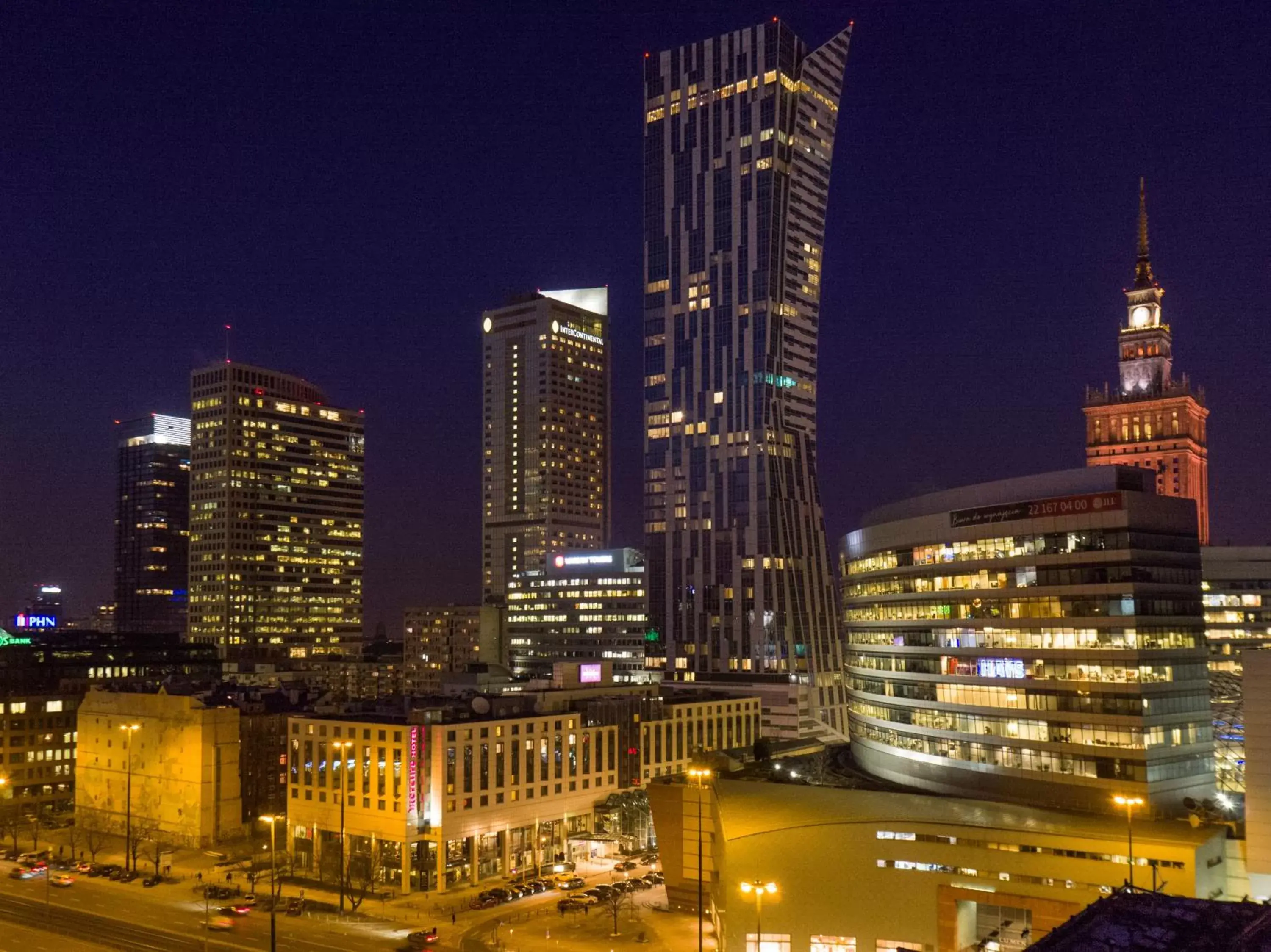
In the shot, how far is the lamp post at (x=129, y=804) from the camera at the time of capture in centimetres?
11775

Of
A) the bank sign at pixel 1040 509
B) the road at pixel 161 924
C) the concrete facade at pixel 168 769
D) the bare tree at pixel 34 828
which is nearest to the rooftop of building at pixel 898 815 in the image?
the bank sign at pixel 1040 509

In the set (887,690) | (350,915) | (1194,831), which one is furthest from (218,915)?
(1194,831)

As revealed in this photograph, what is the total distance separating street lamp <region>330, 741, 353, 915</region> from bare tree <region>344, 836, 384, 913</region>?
743 mm

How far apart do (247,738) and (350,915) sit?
145ft

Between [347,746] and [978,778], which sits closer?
[978,778]

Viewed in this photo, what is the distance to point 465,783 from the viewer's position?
11081 centimetres

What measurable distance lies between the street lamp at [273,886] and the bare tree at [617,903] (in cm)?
2661

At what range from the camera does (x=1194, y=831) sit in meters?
71.8

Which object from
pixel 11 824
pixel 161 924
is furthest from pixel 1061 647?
pixel 11 824

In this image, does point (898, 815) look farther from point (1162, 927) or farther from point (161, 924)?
point (161, 924)

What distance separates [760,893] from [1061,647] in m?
30.6

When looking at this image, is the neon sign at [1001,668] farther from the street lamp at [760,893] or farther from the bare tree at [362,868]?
the bare tree at [362,868]

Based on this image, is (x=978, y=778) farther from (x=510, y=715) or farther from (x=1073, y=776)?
(x=510, y=715)

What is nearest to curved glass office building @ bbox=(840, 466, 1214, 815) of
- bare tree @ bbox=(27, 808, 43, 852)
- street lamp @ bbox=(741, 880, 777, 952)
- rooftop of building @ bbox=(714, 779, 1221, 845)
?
rooftop of building @ bbox=(714, 779, 1221, 845)
